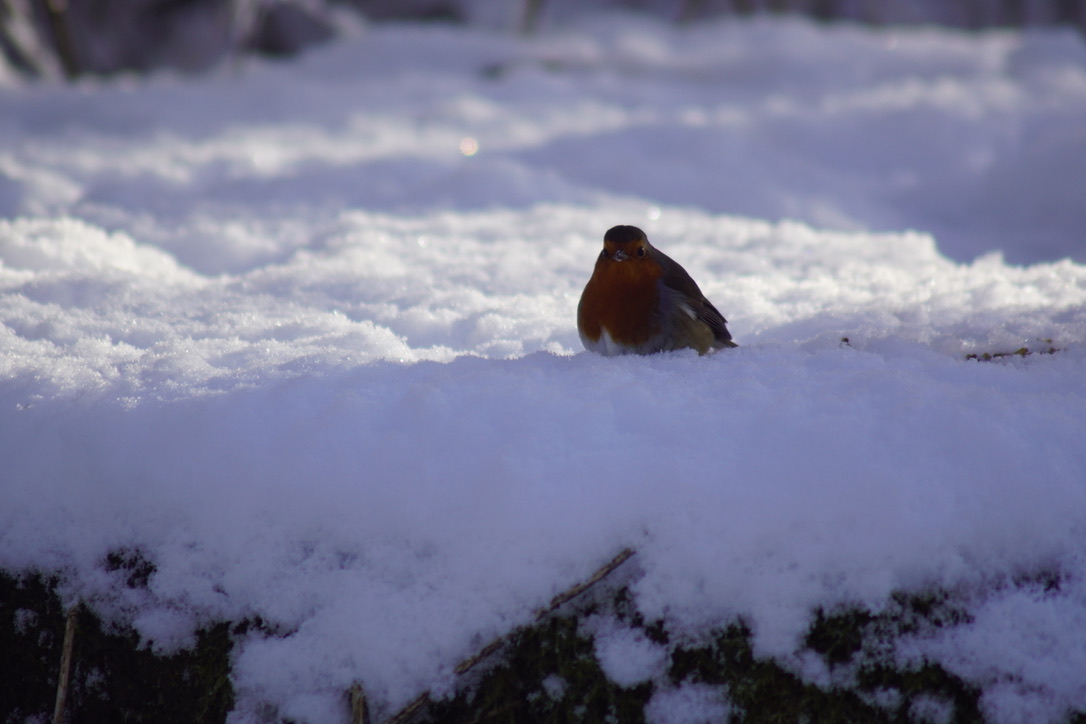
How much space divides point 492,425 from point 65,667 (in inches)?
45.7

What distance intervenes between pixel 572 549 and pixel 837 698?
1.98 feet

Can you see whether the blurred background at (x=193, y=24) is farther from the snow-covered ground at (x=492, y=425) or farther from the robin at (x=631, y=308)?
the robin at (x=631, y=308)

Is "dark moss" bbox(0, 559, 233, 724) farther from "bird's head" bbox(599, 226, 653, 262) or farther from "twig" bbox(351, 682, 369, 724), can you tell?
"bird's head" bbox(599, 226, 653, 262)

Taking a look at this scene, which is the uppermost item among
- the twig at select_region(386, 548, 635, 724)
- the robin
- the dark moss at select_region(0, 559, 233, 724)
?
the robin

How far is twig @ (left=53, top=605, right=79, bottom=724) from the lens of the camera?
1728mm

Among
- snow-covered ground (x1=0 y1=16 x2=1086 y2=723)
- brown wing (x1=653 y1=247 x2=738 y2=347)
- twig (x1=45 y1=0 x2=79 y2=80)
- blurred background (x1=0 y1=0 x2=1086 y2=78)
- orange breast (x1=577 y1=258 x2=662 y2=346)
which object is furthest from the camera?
blurred background (x1=0 y1=0 x2=1086 y2=78)

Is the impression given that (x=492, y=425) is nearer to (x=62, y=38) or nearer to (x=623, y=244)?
(x=623, y=244)

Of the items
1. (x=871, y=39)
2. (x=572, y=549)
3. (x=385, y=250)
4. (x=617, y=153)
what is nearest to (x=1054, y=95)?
(x=871, y=39)

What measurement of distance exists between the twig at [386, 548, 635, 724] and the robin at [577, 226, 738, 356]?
110 centimetres

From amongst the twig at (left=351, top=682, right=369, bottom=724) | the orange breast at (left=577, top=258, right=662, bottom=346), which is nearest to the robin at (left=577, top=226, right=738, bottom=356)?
the orange breast at (left=577, top=258, right=662, bottom=346)

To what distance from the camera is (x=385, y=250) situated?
3.89 metres

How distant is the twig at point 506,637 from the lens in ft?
5.02

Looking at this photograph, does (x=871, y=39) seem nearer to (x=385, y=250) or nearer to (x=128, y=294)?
(x=385, y=250)

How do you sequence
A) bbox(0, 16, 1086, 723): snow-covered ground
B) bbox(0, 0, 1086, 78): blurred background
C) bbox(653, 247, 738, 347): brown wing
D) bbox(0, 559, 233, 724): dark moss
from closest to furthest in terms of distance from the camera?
1. bbox(0, 16, 1086, 723): snow-covered ground
2. bbox(0, 559, 233, 724): dark moss
3. bbox(653, 247, 738, 347): brown wing
4. bbox(0, 0, 1086, 78): blurred background
